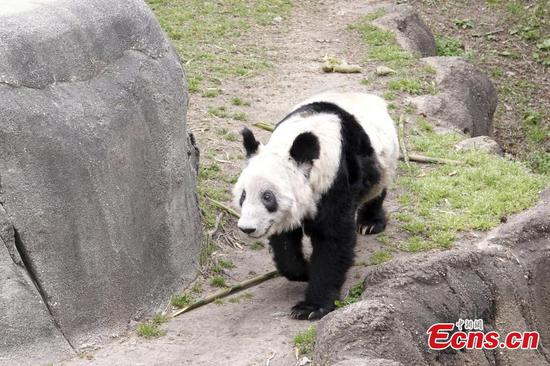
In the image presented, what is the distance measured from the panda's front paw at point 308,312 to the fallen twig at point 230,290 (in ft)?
2.59

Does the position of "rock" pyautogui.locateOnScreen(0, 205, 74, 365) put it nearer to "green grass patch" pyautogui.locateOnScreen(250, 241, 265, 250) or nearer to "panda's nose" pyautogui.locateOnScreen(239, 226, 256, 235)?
"panda's nose" pyautogui.locateOnScreen(239, 226, 256, 235)

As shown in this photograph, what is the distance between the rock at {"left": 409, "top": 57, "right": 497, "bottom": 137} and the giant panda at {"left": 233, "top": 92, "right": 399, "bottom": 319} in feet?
15.1

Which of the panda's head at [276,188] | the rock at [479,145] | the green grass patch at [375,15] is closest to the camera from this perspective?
the panda's head at [276,188]

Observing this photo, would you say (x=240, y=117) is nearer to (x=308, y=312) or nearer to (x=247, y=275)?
(x=247, y=275)

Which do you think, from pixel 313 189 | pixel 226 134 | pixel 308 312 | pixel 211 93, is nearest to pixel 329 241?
pixel 313 189

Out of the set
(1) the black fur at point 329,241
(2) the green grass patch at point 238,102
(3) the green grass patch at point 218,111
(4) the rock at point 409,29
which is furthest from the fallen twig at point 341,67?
(1) the black fur at point 329,241

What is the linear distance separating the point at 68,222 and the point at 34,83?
1074 millimetres

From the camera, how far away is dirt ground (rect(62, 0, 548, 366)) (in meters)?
7.00

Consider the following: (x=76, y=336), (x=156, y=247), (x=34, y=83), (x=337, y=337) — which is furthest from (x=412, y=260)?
(x=34, y=83)

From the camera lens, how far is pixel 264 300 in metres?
7.97

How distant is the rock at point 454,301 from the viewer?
664 centimetres

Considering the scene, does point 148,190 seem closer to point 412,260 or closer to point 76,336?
point 76,336

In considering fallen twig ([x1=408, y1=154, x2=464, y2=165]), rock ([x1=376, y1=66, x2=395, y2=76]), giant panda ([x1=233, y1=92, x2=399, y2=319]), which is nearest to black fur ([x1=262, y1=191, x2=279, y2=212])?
giant panda ([x1=233, y1=92, x2=399, y2=319])

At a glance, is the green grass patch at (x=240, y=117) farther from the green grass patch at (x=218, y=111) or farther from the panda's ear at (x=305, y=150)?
the panda's ear at (x=305, y=150)
